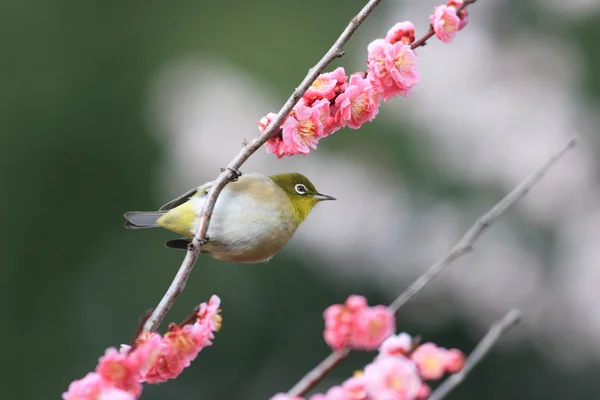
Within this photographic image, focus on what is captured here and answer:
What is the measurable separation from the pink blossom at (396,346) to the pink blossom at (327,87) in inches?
27.6

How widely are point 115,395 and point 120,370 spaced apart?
8 centimetres

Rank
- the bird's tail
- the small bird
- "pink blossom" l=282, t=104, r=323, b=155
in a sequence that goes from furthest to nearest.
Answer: the bird's tail → the small bird → "pink blossom" l=282, t=104, r=323, b=155

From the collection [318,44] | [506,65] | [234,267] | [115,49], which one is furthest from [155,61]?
[506,65]

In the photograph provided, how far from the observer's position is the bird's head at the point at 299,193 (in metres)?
2.62

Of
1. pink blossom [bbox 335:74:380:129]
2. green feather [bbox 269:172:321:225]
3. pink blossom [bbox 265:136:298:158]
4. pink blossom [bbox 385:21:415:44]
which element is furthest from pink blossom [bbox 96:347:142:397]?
green feather [bbox 269:172:321:225]

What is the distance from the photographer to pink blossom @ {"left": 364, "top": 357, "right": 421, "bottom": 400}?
4.13ft

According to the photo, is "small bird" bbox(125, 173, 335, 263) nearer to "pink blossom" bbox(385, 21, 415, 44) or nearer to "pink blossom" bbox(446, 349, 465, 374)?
"pink blossom" bbox(385, 21, 415, 44)

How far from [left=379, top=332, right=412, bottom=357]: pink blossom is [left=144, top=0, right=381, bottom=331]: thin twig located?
45cm

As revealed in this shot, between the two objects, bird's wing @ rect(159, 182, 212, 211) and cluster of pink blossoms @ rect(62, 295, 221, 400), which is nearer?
cluster of pink blossoms @ rect(62, 295, 221, 400)

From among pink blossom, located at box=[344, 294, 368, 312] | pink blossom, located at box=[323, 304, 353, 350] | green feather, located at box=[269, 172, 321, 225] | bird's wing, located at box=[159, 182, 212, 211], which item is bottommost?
pink blossom, located at box=[323, 304, 353, 350]

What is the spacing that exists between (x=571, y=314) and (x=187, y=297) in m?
3.41

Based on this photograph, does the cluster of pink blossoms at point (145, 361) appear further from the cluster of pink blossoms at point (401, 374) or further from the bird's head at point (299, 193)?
the bird's head at point (299, 193)

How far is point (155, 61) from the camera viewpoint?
9375mm

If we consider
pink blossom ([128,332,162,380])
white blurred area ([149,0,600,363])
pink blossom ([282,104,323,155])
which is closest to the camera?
pink blossom ([128,332,162,380])
